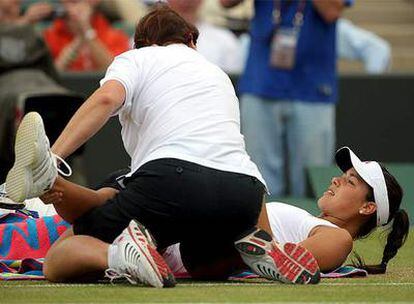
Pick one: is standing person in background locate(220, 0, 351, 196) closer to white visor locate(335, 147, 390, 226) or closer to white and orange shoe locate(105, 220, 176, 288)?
white visor locate(335, 147, 390, 226)

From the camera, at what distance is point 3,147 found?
35.9 feet

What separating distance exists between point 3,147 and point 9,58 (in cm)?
76

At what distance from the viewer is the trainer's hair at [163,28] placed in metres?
6.53

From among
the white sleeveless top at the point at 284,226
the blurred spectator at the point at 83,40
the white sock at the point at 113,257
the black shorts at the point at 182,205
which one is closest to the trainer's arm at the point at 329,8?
the blurred spectator at the point at 83,40

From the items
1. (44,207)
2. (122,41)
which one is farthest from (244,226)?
(122,41)

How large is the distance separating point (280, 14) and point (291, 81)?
52 cm

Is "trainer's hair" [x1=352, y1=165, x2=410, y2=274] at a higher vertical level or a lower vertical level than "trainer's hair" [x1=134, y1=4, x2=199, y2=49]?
lower

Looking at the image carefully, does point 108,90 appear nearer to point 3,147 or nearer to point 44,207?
point 44,207

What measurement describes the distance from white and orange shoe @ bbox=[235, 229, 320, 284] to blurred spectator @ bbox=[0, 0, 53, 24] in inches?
255

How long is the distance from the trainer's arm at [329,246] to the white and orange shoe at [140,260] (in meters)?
0.79

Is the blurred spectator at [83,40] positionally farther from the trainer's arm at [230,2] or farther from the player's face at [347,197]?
the player's face at [347,197]

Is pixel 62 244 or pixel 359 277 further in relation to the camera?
pixel 359 277

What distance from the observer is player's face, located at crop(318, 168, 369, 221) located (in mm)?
6832

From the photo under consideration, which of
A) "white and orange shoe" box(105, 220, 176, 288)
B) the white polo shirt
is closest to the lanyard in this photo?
the white polo shirt
